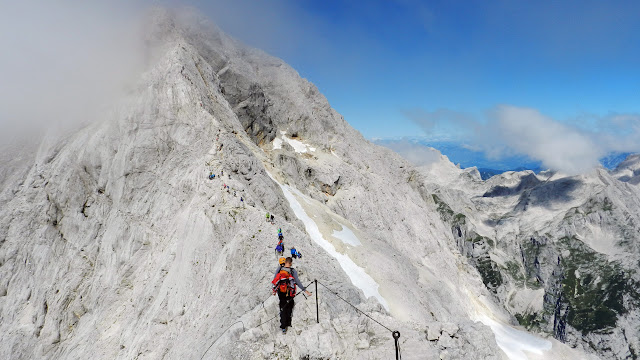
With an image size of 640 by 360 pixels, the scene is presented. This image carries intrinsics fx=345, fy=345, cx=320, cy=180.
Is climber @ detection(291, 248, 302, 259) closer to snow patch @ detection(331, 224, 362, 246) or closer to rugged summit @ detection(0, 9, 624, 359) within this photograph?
rugged summit @ detection(0, 9, 624, 359)

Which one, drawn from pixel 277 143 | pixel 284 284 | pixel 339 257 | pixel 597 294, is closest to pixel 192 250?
pixel 284 284

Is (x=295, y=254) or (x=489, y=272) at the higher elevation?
(x=489, y=272)

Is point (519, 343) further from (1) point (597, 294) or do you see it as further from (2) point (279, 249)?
(1) point (597, 294)

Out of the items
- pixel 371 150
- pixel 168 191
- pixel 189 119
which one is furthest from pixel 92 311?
pixel 371 150

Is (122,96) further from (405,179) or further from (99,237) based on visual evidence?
(405,179)

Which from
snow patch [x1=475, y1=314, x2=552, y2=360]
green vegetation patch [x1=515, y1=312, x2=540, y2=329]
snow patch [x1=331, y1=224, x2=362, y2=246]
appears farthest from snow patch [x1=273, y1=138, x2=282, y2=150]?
green vegetation patch [x1=515, y1=312, x2=540, y2=329]
